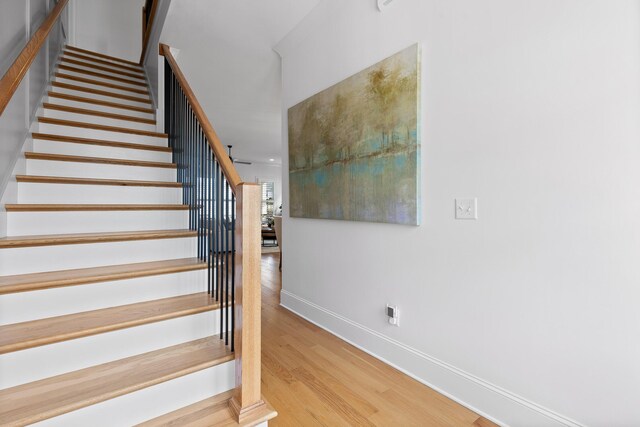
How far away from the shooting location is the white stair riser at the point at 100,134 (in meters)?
2.52

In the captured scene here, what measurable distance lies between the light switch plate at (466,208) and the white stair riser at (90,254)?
180 centimetres

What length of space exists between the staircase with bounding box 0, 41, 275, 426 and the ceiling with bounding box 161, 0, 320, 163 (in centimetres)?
125

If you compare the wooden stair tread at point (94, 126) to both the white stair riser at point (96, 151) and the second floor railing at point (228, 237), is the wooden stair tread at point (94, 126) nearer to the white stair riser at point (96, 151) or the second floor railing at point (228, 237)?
the white stair riser at point (96, 151)

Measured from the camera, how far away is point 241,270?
4.63ft

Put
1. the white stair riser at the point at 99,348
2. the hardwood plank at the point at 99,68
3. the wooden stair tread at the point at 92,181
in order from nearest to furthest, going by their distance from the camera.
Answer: the white stair riser at the point at 99,348, the wooden stair tread at the point at 92,181, the hardwood plank at the point at 99,68

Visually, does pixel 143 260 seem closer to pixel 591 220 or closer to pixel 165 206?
pixel 165 206

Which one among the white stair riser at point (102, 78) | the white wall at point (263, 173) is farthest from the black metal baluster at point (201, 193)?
the white wall at point (263, 173)

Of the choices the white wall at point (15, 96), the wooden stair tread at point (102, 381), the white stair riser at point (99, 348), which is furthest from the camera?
the white wall at point (15, 96)

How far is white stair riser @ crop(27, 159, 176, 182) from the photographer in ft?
7.17

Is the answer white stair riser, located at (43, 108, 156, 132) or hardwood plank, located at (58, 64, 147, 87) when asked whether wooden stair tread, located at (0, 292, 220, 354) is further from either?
hardwood plank, located at (58, 64, 147, 87)

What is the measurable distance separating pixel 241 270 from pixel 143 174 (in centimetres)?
177

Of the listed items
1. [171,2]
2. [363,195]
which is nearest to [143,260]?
[363,195]

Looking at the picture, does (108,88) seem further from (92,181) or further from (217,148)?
(217,148)

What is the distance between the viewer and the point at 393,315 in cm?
204
